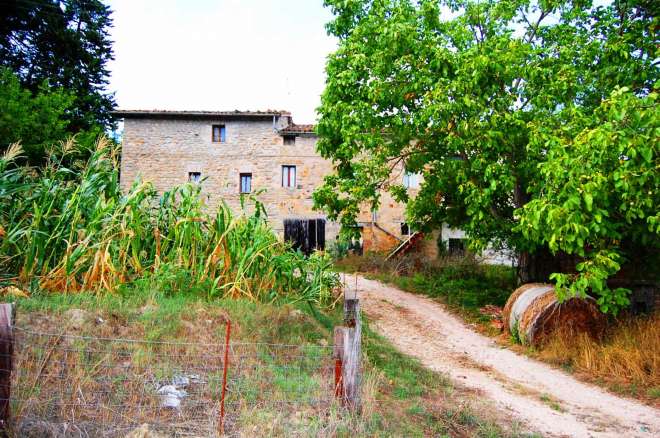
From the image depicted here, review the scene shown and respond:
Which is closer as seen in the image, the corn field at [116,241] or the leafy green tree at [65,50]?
the corn field at [116,241]

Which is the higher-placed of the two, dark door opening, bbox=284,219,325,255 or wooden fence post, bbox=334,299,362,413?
dark door opening, bbox=284,219,325,255

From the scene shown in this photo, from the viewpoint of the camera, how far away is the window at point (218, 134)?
2320 centimetres

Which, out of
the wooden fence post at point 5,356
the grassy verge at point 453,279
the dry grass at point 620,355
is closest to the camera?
the wooden fence post at point 5,356

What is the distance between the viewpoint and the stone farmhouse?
22.8 m

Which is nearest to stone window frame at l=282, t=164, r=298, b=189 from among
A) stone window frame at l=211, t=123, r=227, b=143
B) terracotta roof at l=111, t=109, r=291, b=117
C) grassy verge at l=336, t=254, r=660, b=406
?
terracotta roof at l=111, t=109, r=291, b=117

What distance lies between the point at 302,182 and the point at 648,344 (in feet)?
55.7

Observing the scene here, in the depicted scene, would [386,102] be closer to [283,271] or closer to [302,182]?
[283,271]

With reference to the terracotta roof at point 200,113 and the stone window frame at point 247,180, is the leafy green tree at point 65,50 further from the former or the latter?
the stone window frame at point 247,180

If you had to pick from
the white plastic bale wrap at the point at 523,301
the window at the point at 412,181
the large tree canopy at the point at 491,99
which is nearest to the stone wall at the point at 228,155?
the window at the point at 412,181

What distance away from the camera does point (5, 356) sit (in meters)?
→ 3.56

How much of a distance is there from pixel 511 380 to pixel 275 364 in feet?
12.3

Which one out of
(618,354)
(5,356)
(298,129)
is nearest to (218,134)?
(298,129)

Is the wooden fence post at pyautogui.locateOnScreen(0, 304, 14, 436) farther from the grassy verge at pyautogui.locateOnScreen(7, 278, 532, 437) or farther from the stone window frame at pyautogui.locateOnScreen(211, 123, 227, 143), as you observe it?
the stone window frame at pyautogui.locateOnScreen(211, 123, 227, 143)

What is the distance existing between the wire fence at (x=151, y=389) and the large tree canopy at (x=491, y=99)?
4.32 meters
